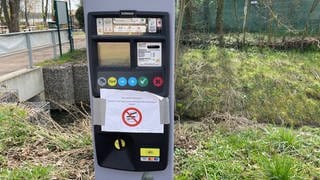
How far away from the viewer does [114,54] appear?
178cm

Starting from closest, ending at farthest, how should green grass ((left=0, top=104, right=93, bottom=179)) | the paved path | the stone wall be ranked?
green grass ((left=0, top=104, right=93, bottom=179))
the paved path
the stone wall

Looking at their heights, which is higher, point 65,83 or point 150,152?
point 150,152

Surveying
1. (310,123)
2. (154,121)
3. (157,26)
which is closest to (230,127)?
(154,121)

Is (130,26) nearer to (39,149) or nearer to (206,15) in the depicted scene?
(39,149)

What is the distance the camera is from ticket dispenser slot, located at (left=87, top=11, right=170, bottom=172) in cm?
171

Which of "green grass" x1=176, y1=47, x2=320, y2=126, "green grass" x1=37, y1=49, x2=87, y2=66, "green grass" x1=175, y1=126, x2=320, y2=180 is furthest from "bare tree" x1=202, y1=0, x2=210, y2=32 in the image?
"green grass" x1=175, y1=126, x2=320, y2=180

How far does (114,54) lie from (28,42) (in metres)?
6.63

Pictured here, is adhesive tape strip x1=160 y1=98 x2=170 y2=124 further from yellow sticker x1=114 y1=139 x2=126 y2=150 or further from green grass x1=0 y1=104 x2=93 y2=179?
green grass x1=0 y1=104 x2=93 y2=179

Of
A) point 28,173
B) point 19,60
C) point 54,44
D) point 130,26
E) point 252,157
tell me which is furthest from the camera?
point 54,44

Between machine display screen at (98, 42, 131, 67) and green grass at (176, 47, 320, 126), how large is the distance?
4.37 metres

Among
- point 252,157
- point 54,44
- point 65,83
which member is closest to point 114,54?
point 252,157

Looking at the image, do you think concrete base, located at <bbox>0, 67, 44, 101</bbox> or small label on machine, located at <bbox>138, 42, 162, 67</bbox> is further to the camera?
concrete base, located at <bbox>0, 67, 44, 101</bbox>

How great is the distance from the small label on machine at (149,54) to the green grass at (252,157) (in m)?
1.08

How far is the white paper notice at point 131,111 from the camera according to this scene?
1.81 meters
